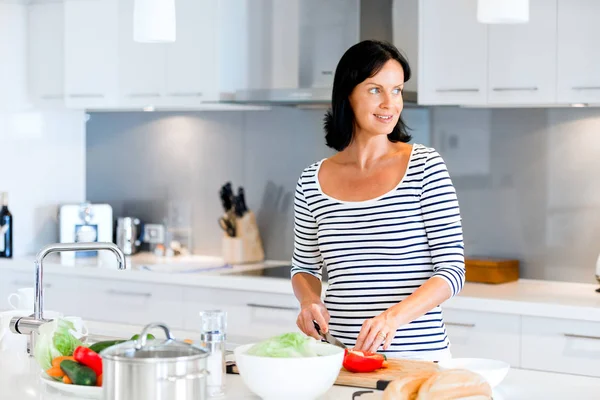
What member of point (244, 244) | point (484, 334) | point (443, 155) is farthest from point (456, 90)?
point (244, 244)

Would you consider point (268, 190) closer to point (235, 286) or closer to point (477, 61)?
point (235, 286)

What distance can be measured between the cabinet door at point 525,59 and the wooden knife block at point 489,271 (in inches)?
25.3

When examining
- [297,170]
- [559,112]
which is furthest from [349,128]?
[297,170]

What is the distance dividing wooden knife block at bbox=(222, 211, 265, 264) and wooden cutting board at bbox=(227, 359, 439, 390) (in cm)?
244

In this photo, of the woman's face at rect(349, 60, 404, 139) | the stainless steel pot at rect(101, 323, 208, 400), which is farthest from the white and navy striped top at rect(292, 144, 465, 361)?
the stainless steel pot at rect(101, 323, 208, 400)

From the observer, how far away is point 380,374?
6.17 ft

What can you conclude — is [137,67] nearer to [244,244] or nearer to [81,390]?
[244,244]

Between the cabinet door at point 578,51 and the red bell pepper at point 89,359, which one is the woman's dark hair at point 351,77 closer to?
the red bell pepper at point 89,359

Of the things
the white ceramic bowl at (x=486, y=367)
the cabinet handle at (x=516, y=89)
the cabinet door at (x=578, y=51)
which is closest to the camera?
the white ceramic bowl at (x=486, y=367)

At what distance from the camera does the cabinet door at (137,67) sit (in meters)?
4.34

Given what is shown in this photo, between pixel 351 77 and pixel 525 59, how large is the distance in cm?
144

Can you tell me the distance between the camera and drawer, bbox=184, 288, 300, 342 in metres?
3.73

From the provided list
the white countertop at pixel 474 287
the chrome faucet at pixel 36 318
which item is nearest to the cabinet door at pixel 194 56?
the white countertop at pixel 474 287

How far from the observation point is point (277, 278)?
389 cm
